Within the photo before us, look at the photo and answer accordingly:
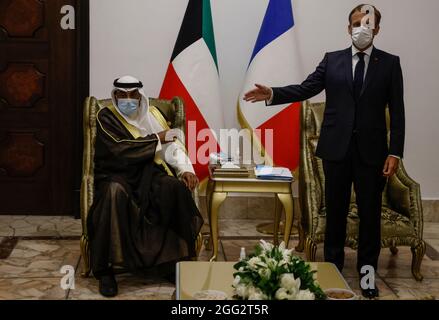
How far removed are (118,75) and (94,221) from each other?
165cm

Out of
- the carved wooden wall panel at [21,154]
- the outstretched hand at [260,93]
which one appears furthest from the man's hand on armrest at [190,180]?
the carved wooden wall panel at [21,154]

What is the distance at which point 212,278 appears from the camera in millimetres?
3047

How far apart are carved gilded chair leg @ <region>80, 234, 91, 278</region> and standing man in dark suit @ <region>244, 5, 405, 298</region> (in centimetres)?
122

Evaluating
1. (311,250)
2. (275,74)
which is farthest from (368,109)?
(275,74)

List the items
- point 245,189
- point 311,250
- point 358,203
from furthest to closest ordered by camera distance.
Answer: point 245,189, point 311,250, point 358,203

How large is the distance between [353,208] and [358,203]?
48cm

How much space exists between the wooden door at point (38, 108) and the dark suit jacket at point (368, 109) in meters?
2.13

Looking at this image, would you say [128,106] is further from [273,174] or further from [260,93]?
[273,174]

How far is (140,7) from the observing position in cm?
524

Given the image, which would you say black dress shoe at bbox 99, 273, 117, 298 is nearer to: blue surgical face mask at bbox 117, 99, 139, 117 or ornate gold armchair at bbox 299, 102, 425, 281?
blue surgical face mask at bbox 117, 99, 139, 117

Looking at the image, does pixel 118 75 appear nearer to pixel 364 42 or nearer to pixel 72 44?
pixel 72 44

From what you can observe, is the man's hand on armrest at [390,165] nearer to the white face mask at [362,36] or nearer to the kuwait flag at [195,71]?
the white face mask at [362,36]

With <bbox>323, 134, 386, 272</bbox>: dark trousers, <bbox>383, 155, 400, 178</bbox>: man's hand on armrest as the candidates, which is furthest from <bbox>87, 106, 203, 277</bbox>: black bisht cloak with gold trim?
<bbox>383, 155, 400, 178</bbox>: man's hand on armrest
